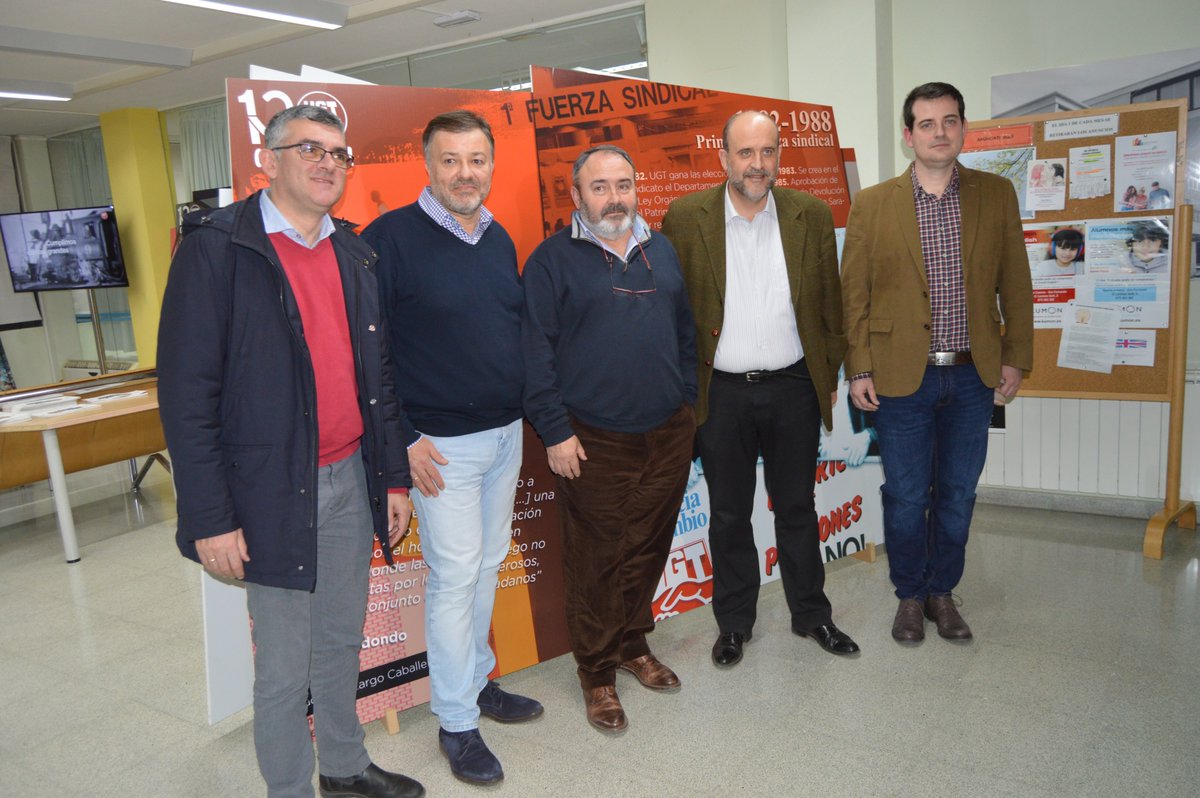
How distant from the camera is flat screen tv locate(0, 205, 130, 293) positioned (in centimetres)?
827

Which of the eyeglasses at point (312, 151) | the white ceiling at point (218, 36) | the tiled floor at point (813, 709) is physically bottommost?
the tiled floor at point (813, 709)

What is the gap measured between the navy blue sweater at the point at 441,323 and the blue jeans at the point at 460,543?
0.08m

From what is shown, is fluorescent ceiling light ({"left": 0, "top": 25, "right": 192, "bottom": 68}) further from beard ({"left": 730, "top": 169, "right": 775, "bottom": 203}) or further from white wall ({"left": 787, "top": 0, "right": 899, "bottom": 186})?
beard ({"left": 730, "top": 169, "right": 775, "bottom": 203})

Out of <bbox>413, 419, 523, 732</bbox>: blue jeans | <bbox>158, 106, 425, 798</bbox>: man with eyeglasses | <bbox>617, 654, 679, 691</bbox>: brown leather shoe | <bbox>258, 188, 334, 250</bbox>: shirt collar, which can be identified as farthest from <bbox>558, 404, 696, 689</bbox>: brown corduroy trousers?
<bbox>258, 188, 334, 250</bbox>: shirt collar

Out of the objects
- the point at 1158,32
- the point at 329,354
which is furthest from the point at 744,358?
the point at 1158,32

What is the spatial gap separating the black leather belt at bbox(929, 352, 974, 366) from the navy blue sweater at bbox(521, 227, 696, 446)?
954 mm

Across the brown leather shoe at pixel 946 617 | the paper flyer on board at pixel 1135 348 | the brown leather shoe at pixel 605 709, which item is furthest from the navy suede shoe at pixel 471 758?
the paper flyer on board at pixel 1135 348

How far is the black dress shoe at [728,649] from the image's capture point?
294 centimetres

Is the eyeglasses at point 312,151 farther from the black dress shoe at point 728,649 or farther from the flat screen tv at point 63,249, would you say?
the flat screen tv at point 63,249

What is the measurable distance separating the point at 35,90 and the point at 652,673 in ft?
25.9

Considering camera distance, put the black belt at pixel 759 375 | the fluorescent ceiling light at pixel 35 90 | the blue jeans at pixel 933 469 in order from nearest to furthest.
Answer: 1. the black belt at pixel 759 375
2. the blue jeans at pixel 933 469
3. the fluorescent ceiling light at pixel 35 90

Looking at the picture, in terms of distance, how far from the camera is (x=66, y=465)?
16.8ft

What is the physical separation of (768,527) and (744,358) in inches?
39.3

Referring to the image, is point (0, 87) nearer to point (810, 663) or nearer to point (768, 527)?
point (768, 527)
